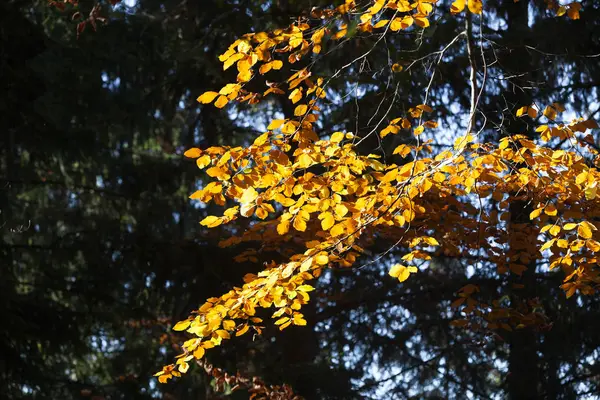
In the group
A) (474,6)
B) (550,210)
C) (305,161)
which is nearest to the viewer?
(474,6)

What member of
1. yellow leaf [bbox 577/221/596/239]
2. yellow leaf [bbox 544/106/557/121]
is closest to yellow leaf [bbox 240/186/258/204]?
yellow leaf [bbox 544/106/557/121]

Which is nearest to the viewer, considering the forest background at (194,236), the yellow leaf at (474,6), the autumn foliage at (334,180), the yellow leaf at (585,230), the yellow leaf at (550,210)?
the yellow leaf at (474,6)

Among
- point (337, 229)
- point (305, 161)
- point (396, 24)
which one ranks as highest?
point (396, 24)

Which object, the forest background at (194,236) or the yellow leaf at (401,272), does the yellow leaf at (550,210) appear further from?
the forest background at (194,236)

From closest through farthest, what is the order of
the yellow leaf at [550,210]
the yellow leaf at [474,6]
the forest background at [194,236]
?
the yellow leaf at [474,6] → the yellow leaf at [550,210] → the forest background at [194,236]

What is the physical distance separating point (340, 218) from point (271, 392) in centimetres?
263

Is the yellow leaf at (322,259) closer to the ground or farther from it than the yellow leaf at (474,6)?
closer to the ground

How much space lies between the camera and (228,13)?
648 cm

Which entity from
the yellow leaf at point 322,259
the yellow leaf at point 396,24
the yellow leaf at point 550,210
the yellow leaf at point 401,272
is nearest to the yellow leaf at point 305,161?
the yellow leaf at point 322,259

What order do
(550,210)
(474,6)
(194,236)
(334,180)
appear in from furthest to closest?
(194,236), (334,180), (550,210), (474,6)

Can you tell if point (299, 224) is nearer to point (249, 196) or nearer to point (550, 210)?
point (249, 196)

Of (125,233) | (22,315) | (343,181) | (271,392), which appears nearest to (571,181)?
(343,181)

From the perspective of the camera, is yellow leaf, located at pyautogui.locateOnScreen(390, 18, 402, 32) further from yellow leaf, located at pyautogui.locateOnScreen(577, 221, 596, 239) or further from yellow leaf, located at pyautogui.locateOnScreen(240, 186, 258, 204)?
yellow leaf, located at pyautogui.locateOnScreen(577, 221, 596, 239)

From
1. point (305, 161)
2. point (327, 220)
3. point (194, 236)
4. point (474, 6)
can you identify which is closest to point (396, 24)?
point (474, 6)
